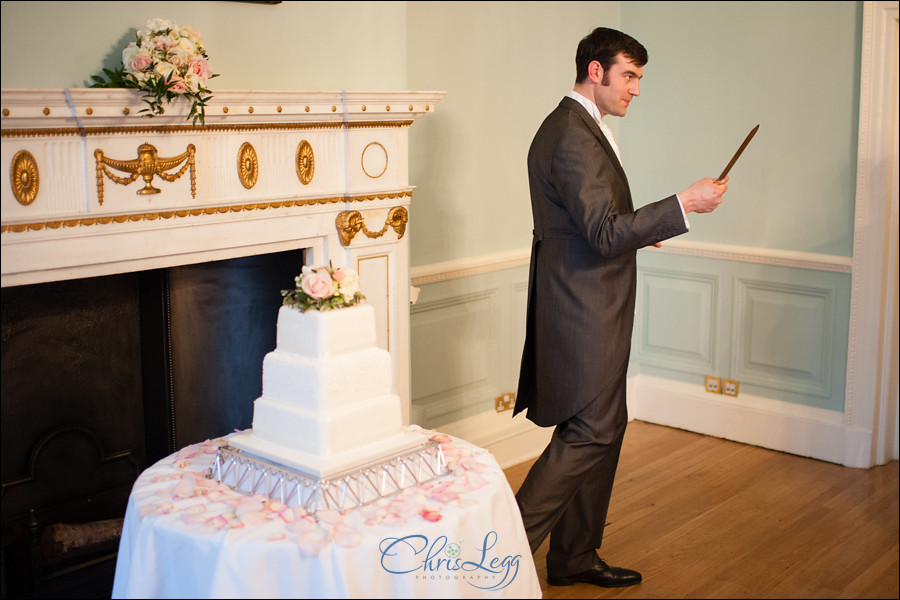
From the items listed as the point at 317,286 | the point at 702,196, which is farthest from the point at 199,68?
the point at 702,196

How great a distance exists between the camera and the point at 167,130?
2539 millimetres

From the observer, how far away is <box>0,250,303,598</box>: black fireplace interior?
9.05 feet

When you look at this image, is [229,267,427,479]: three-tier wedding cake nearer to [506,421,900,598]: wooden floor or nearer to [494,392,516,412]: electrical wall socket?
[506,421,900,598]: wooden floor

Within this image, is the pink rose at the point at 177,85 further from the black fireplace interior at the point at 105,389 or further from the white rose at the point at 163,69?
the black fireplace interior at the point at 105,389

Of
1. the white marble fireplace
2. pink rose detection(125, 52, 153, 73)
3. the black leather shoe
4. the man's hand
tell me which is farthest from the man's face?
the black leather shoe

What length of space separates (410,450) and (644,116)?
117 inches

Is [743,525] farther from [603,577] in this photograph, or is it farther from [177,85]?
[177,85]

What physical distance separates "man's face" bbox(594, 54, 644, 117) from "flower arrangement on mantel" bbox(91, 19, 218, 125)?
114cm

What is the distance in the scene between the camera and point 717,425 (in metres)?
4.56

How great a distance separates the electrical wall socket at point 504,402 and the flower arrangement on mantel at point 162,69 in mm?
2131

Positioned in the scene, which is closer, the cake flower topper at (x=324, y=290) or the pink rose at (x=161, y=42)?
the cake flower topper at (x=324, y=290)

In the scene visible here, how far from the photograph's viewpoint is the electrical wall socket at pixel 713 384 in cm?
456

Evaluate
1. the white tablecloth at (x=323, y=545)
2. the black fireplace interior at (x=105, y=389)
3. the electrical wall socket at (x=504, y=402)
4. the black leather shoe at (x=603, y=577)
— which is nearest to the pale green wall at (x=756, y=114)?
the electrical wall socket at (x=504, y=402)

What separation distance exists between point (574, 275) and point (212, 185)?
108 centimetres
